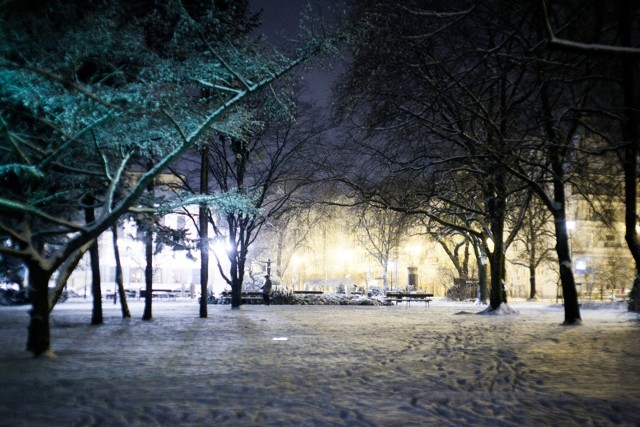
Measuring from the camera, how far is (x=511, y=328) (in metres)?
16.2

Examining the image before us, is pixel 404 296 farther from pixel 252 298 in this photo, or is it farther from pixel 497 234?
pixel 497 234

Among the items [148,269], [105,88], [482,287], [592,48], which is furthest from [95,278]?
[482,287]

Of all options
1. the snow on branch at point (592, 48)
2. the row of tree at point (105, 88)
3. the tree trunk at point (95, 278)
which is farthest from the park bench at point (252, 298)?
the snow on branch at point (592, 48)

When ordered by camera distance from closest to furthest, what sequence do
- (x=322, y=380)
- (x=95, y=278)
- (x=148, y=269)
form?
(x=322, y=380) < (x=95, y=278) < (x=148, y=269)

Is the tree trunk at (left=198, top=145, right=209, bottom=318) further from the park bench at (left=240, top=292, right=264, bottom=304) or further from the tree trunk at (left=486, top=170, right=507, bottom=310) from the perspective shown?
the park bench at (left=240, top=292, right=264, bottom=304)

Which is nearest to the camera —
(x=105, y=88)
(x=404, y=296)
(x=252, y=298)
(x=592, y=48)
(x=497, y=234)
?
(x=592, y=48)

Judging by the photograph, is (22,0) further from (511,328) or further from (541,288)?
(541,288)

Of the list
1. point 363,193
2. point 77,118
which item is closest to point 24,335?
point 77,118

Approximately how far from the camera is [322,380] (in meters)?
7.39

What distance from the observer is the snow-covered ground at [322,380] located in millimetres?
5430

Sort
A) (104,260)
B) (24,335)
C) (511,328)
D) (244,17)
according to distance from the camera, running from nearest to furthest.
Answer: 1. (24,335)
2. (511,328)
3. (244,17)
4. (104,260)

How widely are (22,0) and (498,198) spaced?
57.3 feet

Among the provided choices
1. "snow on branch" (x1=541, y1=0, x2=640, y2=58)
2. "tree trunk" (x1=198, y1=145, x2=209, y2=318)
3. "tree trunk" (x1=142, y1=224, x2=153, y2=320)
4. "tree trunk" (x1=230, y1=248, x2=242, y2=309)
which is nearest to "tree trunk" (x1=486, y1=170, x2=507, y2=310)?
"tree trunk" (x1=198, y1=145, x2=209, y2=318)

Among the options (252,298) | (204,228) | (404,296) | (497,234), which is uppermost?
(204,228)
